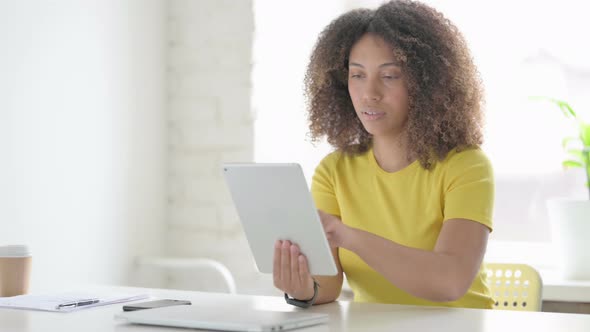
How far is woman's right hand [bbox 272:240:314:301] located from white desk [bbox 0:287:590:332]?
4 centimetres

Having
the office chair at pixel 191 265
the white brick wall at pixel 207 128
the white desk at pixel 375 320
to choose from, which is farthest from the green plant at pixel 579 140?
the white desk at pixel 375 320

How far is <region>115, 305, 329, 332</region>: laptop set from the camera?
1.38 meters

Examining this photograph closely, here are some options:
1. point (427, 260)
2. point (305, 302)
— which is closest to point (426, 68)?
point (427, 260)

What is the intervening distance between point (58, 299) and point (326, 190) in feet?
Result: 2.12

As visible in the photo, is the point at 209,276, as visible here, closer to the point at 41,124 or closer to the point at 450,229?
the point at 41,124

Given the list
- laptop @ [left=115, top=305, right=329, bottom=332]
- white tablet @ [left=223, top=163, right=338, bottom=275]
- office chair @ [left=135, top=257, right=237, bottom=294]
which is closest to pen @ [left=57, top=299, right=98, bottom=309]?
laptop @ [left=115, top=305, right=329, bottom=332]

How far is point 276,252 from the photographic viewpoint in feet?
5.16

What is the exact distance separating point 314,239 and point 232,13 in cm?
145

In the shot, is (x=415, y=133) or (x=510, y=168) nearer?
(x=415, y=133)

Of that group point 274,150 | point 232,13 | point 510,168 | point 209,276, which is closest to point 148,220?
point 209,276

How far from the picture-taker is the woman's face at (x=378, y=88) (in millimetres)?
1933

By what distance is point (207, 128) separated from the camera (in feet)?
9.33

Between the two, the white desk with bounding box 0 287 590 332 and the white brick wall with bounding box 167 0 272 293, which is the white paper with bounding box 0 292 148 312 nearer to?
the white desk with bounding box 0 287 590 332

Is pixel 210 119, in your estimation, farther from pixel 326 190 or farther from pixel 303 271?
pixel 303 271
